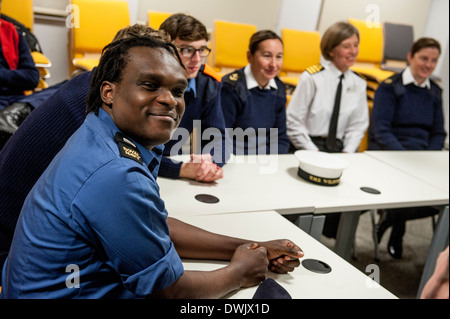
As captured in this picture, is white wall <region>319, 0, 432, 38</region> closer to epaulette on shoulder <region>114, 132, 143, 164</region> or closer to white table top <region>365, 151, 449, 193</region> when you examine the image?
white table top <region>365, 151, 449, 193</region>

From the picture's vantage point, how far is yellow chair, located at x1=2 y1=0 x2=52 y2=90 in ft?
9.99

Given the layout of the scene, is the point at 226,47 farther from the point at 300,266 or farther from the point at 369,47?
the point at 300,266

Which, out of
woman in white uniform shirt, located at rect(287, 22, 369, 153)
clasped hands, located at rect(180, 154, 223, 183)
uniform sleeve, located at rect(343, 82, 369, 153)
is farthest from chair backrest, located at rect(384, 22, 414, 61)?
clasped hands, located at rect(180, 154, 223, 183)

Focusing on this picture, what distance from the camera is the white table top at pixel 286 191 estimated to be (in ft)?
4.99

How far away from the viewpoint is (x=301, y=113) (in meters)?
2.61

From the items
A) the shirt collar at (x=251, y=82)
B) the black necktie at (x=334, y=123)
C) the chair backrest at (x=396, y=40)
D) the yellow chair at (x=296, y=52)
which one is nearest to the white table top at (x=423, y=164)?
the black necktie at (x=334, y=123)

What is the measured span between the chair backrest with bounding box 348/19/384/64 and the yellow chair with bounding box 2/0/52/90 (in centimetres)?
303

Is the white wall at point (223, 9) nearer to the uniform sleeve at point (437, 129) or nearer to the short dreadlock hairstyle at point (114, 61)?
the uniform sleeve at point (437, 129)

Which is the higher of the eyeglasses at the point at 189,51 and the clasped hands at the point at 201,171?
the eyeglasses at the point at 189,51

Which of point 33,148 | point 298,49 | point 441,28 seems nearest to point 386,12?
point 441,28

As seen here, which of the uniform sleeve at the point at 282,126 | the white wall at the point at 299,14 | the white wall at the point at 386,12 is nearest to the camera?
the uniform sleeve at the point at 282,126

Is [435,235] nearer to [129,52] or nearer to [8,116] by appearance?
[129,52]

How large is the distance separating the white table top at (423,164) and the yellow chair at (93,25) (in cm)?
183

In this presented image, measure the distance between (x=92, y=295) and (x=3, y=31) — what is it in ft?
7.05
